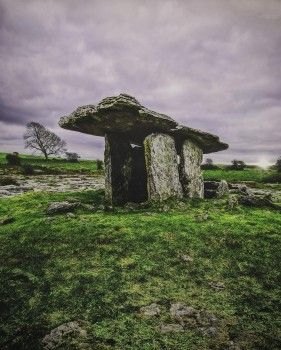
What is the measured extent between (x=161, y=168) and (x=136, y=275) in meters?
7.22

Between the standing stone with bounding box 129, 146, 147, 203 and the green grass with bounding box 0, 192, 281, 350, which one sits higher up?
the standing stone with bounding box 129, 146, 147, 203

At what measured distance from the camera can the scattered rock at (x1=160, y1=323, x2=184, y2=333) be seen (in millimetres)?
5137

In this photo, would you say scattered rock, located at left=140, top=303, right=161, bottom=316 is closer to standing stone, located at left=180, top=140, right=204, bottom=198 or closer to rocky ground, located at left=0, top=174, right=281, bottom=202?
standing stone, located at left=180, top=140, right=204, bottom=198

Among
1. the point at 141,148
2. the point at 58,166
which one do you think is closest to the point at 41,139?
the point at 58,166

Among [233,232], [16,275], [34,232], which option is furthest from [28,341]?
[233,232]

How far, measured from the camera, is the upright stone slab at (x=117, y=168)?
48.8ft

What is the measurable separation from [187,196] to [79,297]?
357 inches

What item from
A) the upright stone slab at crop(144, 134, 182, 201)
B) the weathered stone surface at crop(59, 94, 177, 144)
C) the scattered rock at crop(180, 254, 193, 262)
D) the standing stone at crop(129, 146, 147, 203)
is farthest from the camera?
the standing stone at crop(129, 146, 147, 203)

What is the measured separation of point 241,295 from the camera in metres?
6.25

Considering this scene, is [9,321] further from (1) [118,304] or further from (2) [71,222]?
(2) [71,222]

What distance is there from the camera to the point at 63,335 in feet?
16.5

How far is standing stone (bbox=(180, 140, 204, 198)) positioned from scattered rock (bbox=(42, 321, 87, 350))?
390 inches

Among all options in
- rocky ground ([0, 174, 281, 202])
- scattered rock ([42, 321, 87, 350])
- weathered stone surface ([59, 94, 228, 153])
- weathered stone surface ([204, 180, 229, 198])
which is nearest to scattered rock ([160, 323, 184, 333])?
scattered rock ([42, 321, 87, 350])

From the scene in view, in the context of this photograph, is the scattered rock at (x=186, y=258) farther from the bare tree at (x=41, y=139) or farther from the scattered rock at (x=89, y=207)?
the bare tree at (x=41, y=139)
